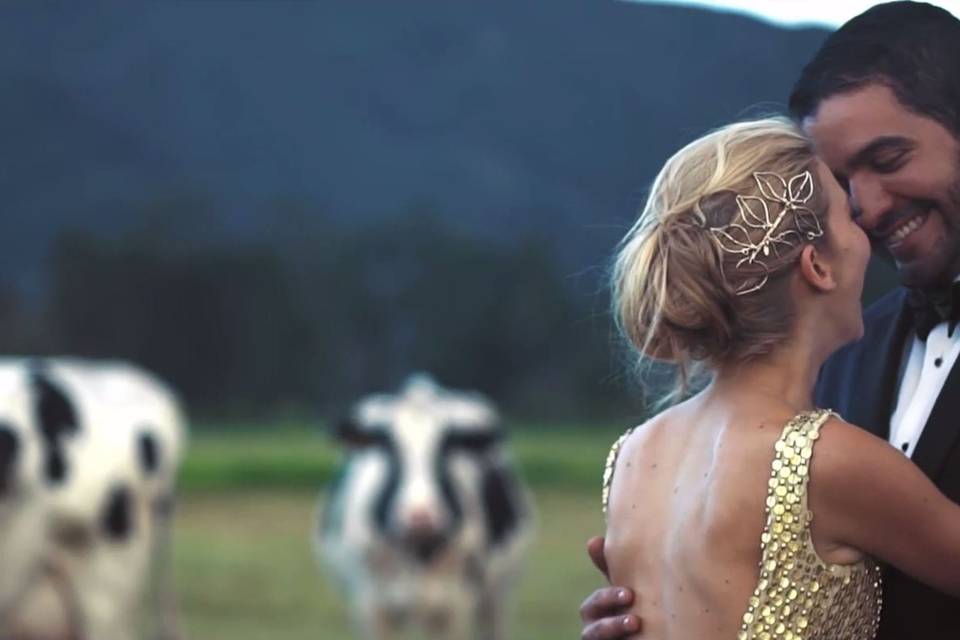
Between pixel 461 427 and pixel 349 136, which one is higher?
pixel 349 136

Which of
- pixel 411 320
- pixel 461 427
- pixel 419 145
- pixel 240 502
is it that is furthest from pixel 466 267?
pixel 461 427

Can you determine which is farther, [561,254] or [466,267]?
[466,267]

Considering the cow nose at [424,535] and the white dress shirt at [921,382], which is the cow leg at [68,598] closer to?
the cow nose at [424,535]

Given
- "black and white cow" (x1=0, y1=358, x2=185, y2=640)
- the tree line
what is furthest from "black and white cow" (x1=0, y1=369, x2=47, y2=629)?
the tree line

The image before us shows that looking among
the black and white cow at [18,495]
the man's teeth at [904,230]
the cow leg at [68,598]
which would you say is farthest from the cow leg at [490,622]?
the man's teeth at [904,230]

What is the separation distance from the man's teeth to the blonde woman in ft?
0.69

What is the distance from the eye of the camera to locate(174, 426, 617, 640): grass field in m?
9.45

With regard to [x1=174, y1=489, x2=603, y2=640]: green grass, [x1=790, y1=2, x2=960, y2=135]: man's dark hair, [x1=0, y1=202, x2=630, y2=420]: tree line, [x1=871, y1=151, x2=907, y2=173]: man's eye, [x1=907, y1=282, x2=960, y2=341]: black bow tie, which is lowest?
[x1=174, y1=489, x2=603, y2=640]: green grass

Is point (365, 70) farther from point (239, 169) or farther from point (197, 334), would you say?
point (197, 334)

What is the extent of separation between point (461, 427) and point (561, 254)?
8.20 ft

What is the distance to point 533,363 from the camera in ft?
37.0

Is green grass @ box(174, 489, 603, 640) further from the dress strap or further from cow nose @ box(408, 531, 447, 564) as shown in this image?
the dress strap

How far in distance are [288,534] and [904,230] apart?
9980 mm

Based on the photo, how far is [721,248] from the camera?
1.51 meters
